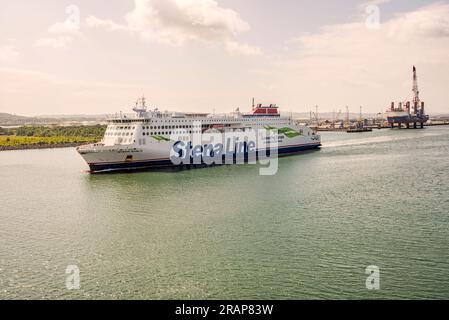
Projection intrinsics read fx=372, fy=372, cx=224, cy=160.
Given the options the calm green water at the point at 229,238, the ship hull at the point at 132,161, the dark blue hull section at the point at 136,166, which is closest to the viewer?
the calm green water at the point at 229,238

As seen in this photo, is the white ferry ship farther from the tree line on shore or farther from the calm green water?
the tree line on shore

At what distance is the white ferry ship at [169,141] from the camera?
108ft

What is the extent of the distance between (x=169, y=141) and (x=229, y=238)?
73.0 ft

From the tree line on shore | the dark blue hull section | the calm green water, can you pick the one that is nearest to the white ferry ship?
the dark blue hull section

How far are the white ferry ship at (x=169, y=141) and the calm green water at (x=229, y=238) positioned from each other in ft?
16.0

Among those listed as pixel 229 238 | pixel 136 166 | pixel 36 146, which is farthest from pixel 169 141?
pixel 36 146

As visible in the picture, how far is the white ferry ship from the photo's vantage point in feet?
108

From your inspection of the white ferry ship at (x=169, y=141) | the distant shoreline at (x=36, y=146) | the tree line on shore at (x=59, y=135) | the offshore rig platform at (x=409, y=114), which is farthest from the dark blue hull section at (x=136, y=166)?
the offshore rig platform at (x=409, y=114)

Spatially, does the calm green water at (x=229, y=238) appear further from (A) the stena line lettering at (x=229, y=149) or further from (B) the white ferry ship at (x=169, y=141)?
(A) the stena line lettering at (x=229, y=149)

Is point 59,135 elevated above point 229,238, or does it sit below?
above

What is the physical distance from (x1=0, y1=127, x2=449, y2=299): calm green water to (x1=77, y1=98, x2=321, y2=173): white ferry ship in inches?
193

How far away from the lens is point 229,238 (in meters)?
15.0

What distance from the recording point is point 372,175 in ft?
95.7

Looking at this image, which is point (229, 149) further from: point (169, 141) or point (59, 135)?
point (59, 135)
